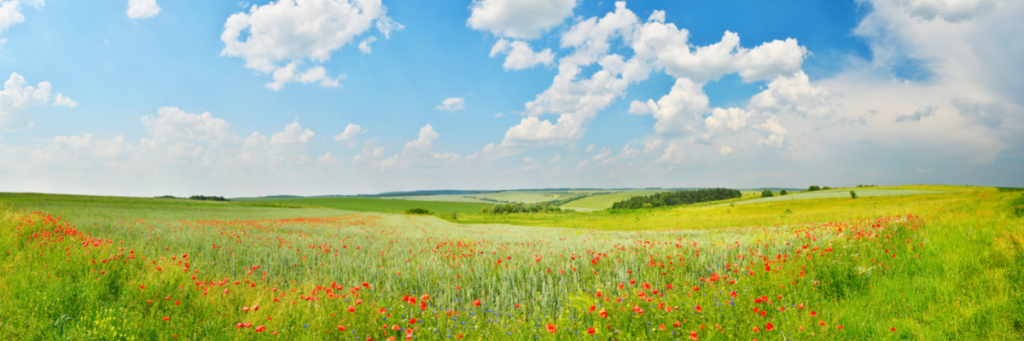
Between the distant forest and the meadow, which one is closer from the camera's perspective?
the meadow

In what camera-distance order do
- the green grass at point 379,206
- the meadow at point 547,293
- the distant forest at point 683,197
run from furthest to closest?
the distant forest at point 683,197
the green grass at point 379,206
the meadow at point 547,293

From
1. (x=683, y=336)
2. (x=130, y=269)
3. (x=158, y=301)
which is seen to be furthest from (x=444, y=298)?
(x=130, y=269)

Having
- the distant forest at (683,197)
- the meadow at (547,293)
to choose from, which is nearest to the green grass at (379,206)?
the distant forest at (683,197)

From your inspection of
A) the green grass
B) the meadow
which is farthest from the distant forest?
the meadow

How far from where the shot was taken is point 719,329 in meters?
4.48

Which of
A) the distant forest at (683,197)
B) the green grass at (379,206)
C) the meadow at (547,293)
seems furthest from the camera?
the distant forest at (683,197)

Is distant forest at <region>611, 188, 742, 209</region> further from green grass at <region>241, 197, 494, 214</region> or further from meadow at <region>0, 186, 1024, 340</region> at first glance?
meadow at <region>0, 186, 1024, 340</region>

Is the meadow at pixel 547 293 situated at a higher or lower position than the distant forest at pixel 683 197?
higher

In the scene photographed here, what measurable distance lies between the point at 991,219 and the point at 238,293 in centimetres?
1564

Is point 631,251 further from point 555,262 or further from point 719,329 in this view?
point 719,329

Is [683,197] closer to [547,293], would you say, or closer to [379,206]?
[379,206]

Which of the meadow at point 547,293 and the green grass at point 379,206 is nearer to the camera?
the meadow at point 547,293

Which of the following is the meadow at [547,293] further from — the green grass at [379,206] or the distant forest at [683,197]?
the distant forest at [683,197]

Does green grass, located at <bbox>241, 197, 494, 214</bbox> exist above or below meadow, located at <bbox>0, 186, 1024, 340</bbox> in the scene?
below
